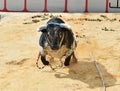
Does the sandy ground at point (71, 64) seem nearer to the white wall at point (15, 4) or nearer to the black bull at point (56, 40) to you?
the black bull at point (56, 40)

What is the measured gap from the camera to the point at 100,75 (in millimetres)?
8844

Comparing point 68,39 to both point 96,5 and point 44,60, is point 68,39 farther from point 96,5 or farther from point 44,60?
point 96,5

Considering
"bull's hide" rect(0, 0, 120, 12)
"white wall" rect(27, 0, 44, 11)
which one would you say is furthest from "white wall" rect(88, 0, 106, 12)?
"white wall" rect(27, 0, 44, 11)

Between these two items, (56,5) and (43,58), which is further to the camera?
(56,5)

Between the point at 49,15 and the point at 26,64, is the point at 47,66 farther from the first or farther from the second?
the point at 49,15

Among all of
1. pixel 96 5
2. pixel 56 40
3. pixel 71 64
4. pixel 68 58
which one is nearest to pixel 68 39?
pixel 68 58

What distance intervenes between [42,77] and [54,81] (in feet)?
1.09

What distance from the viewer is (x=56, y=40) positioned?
859 cm

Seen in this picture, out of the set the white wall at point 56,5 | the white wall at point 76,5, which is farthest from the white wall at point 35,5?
the white wall at point 76,5

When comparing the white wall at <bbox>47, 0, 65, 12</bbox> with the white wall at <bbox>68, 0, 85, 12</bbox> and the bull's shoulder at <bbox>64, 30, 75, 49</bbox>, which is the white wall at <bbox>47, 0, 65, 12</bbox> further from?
the bull's shoulder at <bbox>64, 30, 75, 49</bbox>

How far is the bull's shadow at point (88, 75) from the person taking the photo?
27.8 ft

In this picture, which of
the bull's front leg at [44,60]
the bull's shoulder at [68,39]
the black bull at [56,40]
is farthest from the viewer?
the bull's front leg at [44,60]

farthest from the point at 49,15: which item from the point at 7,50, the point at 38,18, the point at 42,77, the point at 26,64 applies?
the point at 42,77

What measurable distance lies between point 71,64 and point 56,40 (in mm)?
1291
